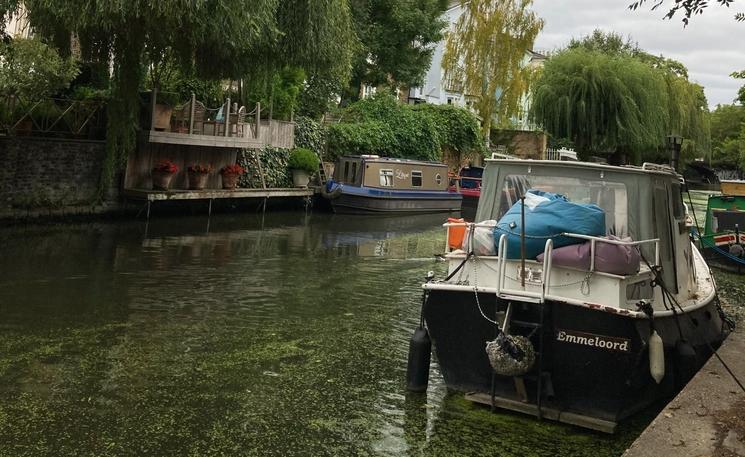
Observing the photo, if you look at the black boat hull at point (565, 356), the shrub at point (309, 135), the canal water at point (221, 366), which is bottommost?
the canal water at point (221, 366)

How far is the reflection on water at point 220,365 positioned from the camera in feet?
20.0

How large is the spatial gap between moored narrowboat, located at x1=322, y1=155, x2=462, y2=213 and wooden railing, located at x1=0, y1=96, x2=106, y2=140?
28.4 ft

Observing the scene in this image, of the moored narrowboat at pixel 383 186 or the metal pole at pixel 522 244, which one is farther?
the moored narrowboat at pixel 383 186

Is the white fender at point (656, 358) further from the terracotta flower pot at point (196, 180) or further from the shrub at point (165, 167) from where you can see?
the terracotta flower pot at point (196, 180)

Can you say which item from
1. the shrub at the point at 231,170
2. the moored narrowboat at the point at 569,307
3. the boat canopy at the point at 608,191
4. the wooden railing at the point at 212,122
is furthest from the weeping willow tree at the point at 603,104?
the moored narrowboat at the point at 569,307

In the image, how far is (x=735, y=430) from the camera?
207 inches

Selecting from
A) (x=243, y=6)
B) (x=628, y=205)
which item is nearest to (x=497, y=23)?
(x=243, y=6)

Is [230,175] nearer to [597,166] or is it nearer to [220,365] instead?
[220,365]

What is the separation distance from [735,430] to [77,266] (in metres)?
11.0

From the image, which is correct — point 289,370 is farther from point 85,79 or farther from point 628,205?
point 85,79

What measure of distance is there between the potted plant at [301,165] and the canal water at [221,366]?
1272cm

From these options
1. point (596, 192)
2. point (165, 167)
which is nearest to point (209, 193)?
point (165, 167)

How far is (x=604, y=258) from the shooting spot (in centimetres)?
622

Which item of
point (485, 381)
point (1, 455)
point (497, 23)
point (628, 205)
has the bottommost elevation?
point (1, 455)
